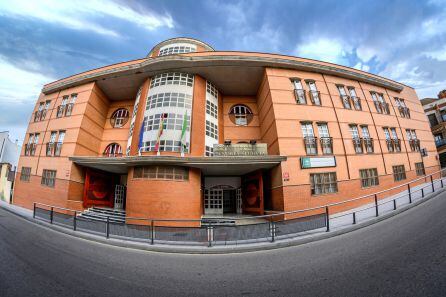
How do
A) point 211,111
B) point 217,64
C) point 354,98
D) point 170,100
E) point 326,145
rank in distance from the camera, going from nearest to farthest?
point 326,145 < point 170,100 < point 217,64 < point 354,98 < point 211,111

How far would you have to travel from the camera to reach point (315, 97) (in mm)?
15945

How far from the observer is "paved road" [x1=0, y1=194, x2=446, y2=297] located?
359 centimetres

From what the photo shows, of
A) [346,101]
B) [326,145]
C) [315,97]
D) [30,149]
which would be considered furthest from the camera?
[30,149]

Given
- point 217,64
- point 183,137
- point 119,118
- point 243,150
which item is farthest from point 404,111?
point 119,118

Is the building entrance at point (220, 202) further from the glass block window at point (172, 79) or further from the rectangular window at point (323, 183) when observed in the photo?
the glass block window at point (172, 79)

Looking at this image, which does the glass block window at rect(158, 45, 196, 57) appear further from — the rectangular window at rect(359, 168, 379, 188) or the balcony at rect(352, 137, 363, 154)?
the rectangular window at rect(359, 168, 379, 188)

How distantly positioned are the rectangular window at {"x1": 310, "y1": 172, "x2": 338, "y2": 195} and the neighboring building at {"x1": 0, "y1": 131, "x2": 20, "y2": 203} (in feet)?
107

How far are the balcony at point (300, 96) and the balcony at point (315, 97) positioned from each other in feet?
2.31

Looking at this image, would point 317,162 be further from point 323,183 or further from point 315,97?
point 315,97

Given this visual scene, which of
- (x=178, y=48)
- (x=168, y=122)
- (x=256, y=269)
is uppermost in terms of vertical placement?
(x=178, y=48)

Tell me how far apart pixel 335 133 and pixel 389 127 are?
26.0 feet

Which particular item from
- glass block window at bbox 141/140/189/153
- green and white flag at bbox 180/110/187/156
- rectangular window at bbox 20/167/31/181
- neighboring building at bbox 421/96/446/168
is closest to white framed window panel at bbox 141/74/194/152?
glass block window at bbox 141/140/189/153

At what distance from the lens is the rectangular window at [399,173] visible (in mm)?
16347

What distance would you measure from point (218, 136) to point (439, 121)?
3578 cm
